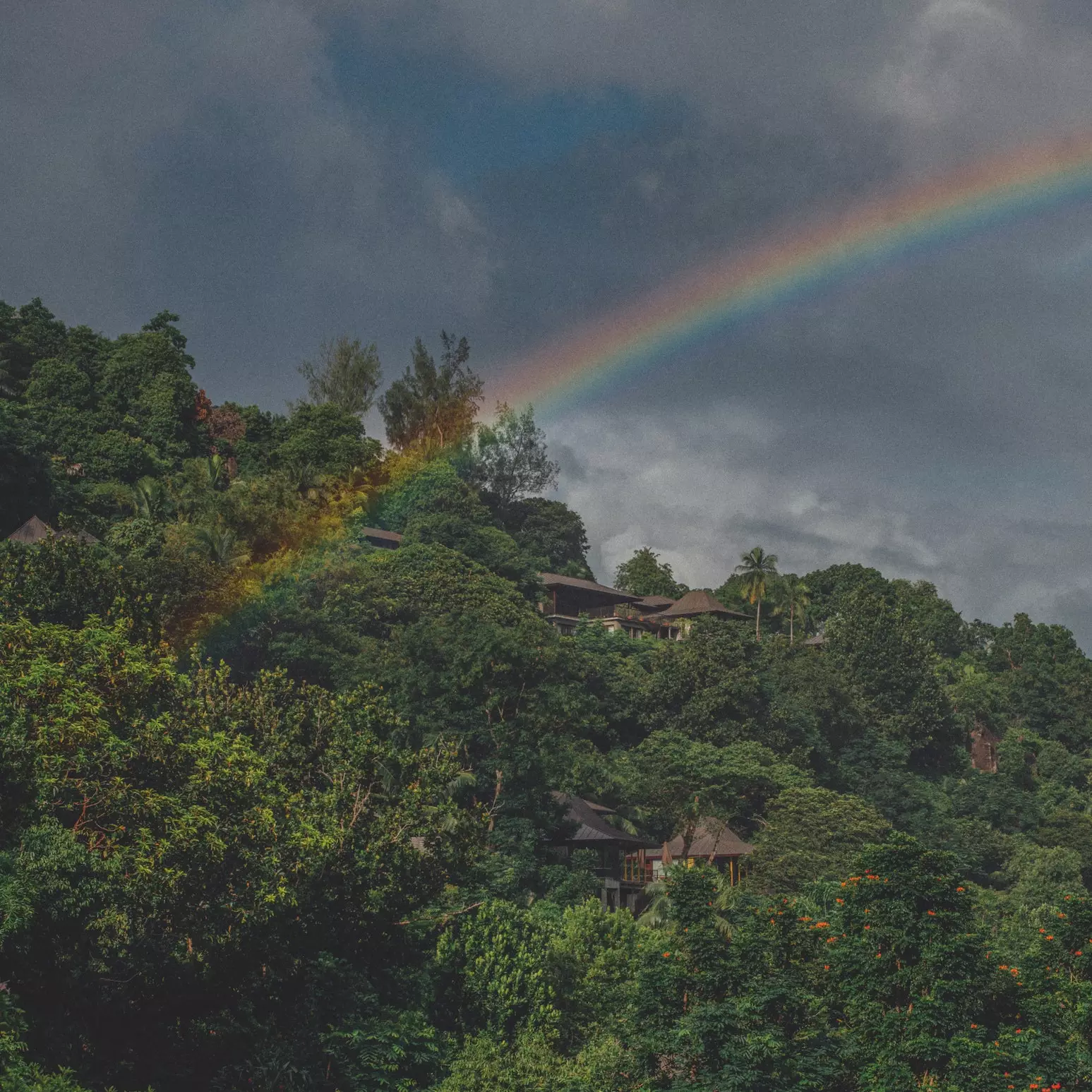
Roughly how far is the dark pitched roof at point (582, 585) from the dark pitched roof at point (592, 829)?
27.4 metres

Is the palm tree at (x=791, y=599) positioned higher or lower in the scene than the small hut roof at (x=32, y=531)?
higher

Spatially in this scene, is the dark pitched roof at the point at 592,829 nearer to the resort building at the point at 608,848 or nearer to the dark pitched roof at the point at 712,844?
the resort building at the point at 608,848

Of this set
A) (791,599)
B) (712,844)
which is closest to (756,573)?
(791,599)

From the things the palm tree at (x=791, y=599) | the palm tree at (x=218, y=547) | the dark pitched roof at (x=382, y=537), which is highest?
the palm tree at (x=791, y=599)

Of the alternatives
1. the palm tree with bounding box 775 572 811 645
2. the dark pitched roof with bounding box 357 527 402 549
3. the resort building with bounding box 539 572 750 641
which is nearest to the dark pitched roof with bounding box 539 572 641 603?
the resort building with bounding box 539 572 750 641

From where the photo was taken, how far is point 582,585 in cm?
9031

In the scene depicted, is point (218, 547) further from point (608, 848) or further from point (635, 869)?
point (635, 869)

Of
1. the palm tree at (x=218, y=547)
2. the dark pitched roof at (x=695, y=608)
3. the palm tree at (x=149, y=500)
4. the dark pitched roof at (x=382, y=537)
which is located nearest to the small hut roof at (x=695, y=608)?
the dark pitched roof at (x=695, y=608)

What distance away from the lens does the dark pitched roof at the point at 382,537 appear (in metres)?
79.5

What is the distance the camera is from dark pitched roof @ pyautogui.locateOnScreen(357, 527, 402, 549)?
79.5m

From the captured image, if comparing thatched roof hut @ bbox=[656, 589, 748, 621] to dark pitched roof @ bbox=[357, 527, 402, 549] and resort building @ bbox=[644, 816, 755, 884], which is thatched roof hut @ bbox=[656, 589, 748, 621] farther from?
resort building @ bbox=[644, 816, 755, 884]

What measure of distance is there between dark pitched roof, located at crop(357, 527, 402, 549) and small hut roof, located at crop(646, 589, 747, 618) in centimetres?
2139

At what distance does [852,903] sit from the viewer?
2691 centimetres

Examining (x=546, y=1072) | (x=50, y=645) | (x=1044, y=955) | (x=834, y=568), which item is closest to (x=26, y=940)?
(x=50, y=645)
